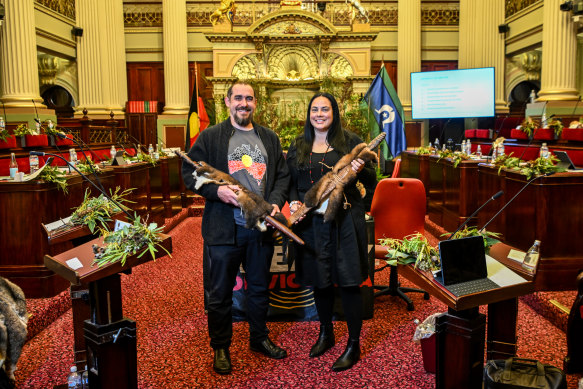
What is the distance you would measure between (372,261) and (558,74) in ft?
A: 23.3

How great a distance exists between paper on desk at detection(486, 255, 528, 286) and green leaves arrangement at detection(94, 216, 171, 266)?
1393 mm

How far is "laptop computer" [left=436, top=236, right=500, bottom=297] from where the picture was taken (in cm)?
189

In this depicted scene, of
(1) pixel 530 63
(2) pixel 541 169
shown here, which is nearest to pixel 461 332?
(2) pixel 541 169

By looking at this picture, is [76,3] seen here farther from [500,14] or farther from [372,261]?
[372,261]

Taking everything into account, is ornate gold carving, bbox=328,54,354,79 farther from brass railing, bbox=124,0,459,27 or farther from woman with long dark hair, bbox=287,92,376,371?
woman with long dark hair, bbox=287,92,376,371

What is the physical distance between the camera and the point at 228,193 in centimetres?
245


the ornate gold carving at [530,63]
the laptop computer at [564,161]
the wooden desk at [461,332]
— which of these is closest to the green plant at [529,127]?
the laptop computer at [564,161]

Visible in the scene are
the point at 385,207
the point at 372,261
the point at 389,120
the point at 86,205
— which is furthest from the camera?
the point at 389,120

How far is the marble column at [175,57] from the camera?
1201cm

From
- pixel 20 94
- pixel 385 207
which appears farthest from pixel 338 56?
pixel 385 207

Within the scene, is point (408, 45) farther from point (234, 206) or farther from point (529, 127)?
point (234, 206)

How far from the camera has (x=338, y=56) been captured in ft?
38.3

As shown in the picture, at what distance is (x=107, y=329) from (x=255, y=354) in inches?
42.0

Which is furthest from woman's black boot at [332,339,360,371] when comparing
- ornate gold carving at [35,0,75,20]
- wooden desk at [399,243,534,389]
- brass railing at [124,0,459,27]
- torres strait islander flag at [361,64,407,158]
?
brass railing at [124,0,459,27]
